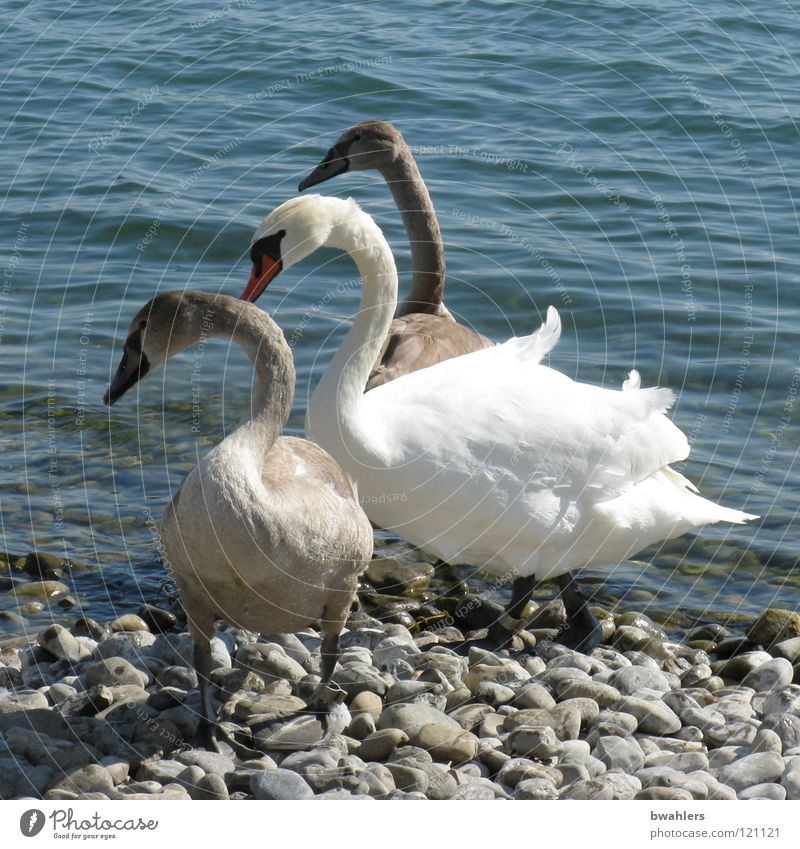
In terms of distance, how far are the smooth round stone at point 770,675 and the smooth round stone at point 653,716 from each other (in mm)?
568

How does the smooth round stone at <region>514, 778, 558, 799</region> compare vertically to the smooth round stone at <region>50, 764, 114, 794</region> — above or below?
above

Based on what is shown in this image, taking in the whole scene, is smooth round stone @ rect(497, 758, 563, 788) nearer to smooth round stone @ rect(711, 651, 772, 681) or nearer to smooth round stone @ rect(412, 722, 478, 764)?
smooth round stone @ rect(412, 722, 478, 764)

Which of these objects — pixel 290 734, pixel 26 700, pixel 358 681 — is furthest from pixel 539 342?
pixel 26 700

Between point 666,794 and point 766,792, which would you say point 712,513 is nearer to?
point 766,792

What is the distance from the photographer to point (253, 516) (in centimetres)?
474

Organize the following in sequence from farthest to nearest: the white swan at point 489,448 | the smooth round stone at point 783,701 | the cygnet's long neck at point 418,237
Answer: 1. the cygnet's long neck at point 418,237
2. the white swan at point 489,448
3. the smooth round stone at point 783,701

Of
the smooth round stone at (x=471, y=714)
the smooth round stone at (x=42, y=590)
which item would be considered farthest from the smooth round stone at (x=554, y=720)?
the smooth round stone at (x=42, y=590)

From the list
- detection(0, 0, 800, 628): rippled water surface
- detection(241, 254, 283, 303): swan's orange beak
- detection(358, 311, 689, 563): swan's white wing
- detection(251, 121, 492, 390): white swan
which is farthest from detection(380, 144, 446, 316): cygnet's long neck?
detection(241, 254, 283, 303): swan's orange beak

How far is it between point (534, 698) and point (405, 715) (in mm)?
605

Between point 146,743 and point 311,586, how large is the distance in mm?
900

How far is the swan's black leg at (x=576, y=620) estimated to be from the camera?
21.0ft

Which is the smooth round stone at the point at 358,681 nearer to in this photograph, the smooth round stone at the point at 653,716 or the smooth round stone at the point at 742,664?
the smooth round stone at the point at 653,716

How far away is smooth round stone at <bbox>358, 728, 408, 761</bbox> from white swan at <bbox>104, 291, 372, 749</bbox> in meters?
0.33

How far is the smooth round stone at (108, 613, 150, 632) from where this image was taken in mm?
6332
